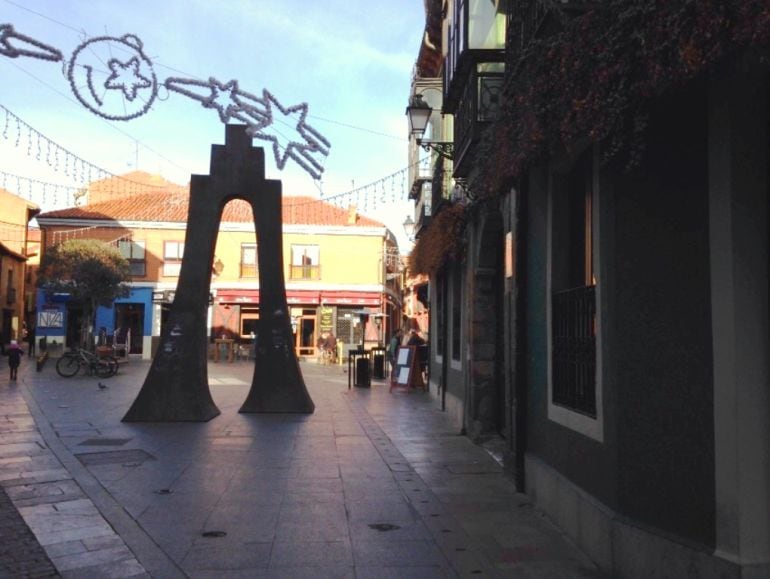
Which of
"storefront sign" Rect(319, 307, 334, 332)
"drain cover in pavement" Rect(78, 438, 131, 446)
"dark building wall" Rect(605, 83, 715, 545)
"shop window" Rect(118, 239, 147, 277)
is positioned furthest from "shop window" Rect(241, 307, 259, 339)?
"dark building wall" Rect(605, 83, 715, 545)

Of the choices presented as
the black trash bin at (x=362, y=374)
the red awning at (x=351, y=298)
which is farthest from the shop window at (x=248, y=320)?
the black trash bin at (x=362, y=374)

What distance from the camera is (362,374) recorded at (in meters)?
19.7

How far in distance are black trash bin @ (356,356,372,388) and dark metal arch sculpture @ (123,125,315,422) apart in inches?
247

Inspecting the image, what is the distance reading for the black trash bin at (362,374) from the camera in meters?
19.6

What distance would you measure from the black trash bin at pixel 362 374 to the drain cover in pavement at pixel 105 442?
32.6ft

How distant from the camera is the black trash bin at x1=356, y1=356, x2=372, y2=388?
1959 centimetres

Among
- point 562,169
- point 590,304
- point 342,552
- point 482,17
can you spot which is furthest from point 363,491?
point 482,17

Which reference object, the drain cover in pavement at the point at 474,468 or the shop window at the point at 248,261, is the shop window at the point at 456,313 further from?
the shop window at the point at 248,261

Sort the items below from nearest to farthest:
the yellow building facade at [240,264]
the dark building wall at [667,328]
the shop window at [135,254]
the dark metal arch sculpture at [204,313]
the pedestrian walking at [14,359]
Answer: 1. the dark building wall at [667,328]
2. the dark metal arch sculpture at [204,313]
3. the pedestrian walking at [14,359]
4. the yellow building facade at [240,264]
5. the shop window at [135,254]

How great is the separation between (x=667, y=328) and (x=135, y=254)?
39336 millimetres

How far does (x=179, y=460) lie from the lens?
854cm

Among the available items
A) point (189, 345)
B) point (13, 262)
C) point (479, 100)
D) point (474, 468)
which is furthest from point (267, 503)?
point (13, 262)

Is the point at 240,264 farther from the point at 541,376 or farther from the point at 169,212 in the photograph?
the point at 541,376

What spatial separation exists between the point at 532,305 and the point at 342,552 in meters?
2.93
